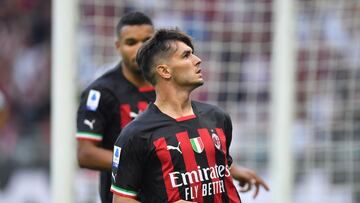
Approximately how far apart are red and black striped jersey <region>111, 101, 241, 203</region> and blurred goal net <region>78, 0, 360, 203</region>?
11.3 ft

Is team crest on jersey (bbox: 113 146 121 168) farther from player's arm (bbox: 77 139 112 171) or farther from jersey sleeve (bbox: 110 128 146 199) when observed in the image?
player's arm (bbox: 77 139 112 171)

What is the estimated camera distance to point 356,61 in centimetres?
773

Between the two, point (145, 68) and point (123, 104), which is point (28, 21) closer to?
point (123, 104)

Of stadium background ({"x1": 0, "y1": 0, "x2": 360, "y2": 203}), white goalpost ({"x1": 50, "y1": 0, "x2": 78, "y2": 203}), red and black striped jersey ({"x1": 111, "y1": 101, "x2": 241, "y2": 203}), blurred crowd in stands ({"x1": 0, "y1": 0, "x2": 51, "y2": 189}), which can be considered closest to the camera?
red and black striped jersey ({"x1": 111, "y1": 101, "x2": 241, "y2": 203})

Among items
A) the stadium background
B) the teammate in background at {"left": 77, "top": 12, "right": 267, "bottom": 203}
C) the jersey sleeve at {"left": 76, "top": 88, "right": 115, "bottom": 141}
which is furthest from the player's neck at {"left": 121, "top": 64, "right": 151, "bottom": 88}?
the stadium background

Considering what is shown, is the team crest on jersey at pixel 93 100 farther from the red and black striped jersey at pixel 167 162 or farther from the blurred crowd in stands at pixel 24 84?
the blurred crowd in stands at pixel 24 84

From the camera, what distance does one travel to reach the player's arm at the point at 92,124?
4770mm

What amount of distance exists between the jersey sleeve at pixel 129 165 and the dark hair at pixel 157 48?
0.29m

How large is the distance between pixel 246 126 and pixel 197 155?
4030mm

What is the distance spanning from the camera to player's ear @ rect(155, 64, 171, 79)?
12.4 ft

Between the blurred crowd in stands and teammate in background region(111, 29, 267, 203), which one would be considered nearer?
teammate in background region(111, 29, 267, 203)

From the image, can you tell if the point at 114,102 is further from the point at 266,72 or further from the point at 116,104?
the point at 266,72

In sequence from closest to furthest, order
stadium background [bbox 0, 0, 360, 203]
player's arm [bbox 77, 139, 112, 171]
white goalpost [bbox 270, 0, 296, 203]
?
1. player's arm [bbox 77, 139, 112, 171]
2. white goalpost [bbox 270, 0, 296, 203]
3. stadium background [bbox 0, 0, 360, 203]

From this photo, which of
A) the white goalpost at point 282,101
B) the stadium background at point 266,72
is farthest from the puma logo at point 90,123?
the white goalpost at point 282,101
